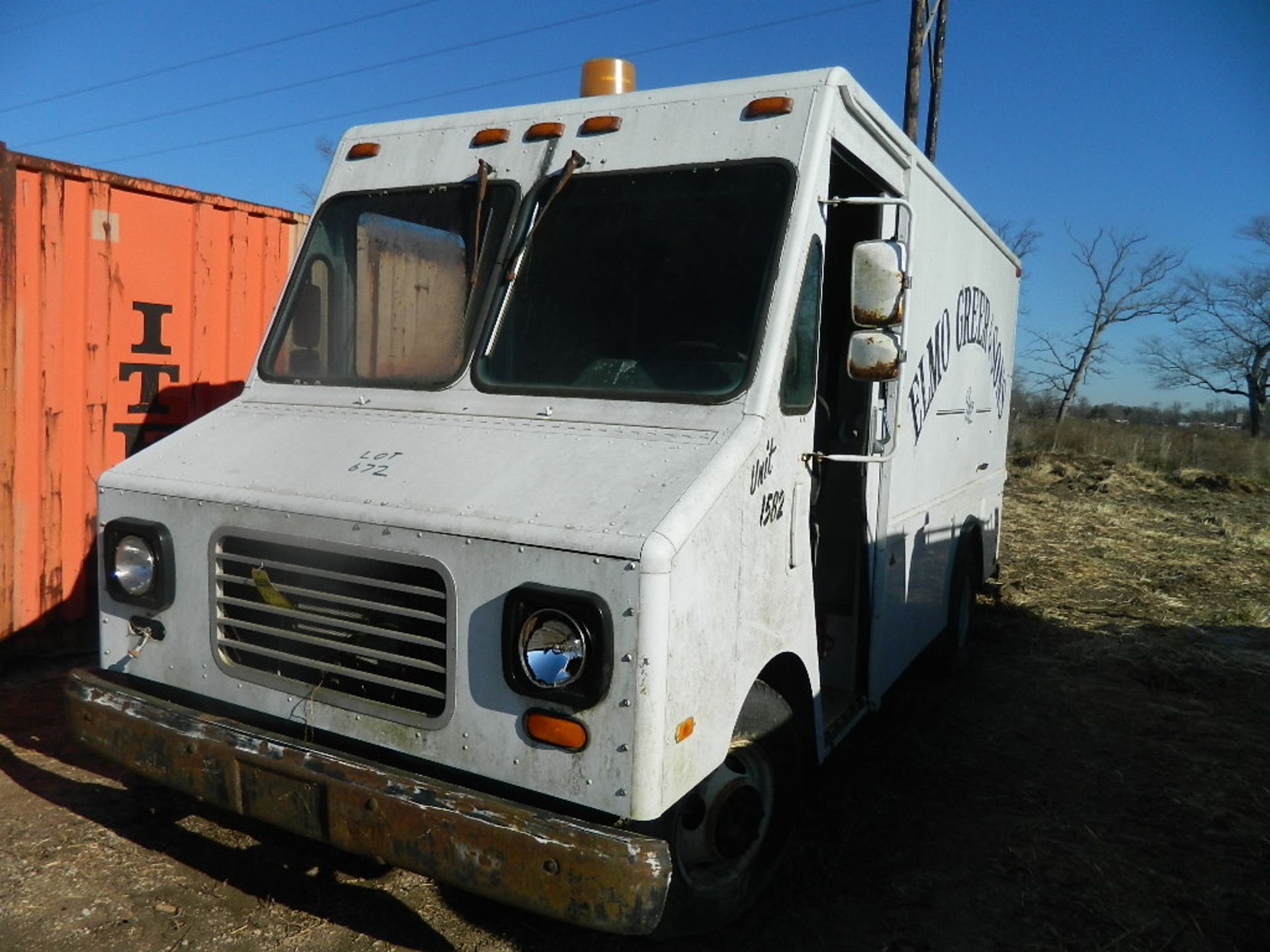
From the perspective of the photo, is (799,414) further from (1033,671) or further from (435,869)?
(1033,671)

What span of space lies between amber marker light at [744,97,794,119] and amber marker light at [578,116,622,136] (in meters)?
0.49

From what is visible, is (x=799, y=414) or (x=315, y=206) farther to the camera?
(x=315, y=206)

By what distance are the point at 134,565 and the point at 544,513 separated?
1541mm

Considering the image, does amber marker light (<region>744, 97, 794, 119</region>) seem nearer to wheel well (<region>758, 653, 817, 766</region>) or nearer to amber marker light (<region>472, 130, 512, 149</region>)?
amber marker light (<region>472, 130, 512, 149</region>)

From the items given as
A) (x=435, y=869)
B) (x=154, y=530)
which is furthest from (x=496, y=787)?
(x=154, y=530)

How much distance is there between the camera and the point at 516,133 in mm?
3793

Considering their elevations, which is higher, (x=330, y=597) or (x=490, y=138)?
(x=490, y=138)

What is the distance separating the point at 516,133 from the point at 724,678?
2.23m

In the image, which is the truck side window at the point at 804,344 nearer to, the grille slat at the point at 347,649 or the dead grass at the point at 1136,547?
the grille slat at the point at 347,649

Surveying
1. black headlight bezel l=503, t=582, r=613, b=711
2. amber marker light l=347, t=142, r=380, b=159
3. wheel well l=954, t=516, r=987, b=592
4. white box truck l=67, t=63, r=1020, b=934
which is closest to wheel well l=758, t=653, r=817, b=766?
white box truck l=67, t=63, r=1020, b=934

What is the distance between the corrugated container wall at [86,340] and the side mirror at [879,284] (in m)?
4.54

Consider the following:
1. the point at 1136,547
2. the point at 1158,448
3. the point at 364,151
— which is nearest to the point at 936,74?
the point at 1136,547

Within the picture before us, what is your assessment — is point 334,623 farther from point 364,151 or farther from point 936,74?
point 936,74

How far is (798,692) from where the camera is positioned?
11.4 feet
